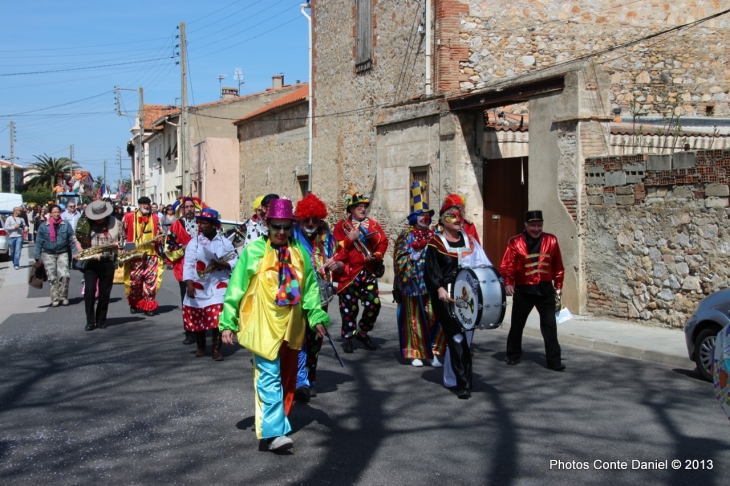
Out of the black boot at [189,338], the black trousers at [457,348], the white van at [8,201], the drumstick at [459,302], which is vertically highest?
the white van at [8,201]

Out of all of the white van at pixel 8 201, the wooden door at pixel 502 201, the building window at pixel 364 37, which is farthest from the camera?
the white van at pixel 8 201

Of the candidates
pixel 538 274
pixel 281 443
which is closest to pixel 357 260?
pixel 538 274

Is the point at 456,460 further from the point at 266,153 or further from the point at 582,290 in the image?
the point at 266,153

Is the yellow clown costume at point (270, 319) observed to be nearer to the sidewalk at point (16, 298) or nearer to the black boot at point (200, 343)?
the black boot at point (200, 343)

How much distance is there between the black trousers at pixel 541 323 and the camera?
8492 millimetres

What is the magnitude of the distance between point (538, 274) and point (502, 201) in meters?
7.54

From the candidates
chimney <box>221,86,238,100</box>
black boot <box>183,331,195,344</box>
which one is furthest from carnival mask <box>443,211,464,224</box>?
chimney <box>221,86,238,100</box>

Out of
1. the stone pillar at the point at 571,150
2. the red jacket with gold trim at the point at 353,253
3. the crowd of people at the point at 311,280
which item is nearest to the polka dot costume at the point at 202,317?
the crowd of people at the point at 311,280

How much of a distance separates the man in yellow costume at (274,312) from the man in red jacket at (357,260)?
354cm

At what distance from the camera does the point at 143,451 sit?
555cm

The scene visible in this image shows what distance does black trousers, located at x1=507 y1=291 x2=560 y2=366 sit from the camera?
8.49 meters

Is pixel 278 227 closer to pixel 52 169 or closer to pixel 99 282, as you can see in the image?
pixel 99 282

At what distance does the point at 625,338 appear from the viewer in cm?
1048

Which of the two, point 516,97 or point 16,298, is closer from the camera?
point 516,97
